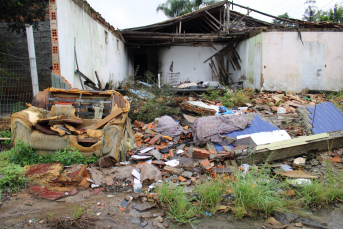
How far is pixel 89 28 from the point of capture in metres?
8.59

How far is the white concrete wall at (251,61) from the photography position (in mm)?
11766

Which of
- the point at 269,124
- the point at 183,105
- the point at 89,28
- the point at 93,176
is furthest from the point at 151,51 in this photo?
the point at 93,176

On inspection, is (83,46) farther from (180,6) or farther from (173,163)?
(180,6)

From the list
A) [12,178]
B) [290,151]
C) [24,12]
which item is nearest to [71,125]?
[12,178]

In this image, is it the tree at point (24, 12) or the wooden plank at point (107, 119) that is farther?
the tree at point (24, 12)

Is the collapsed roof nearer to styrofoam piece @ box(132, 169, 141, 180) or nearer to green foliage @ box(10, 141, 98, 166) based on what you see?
green foliage @ box(10, 141, 98, 166)

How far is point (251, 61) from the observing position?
1261 centimetres

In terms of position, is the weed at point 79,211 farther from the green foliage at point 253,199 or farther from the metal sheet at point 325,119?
the metal sheet at point 325,119

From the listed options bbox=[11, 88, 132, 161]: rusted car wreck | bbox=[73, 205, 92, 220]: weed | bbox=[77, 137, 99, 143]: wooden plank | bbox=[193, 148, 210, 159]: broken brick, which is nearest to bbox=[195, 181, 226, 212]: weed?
bbox=[193, 148, 210, 159]: broken brick

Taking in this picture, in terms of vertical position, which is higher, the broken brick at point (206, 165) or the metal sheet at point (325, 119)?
the metal sheet at point (325, 119)

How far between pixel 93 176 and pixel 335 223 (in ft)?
12.1

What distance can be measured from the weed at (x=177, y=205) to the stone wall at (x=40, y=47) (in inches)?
209

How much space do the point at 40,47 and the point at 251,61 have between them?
33.5 feet

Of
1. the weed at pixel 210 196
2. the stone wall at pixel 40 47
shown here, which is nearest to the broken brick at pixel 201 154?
the weed at pixel 210 196
